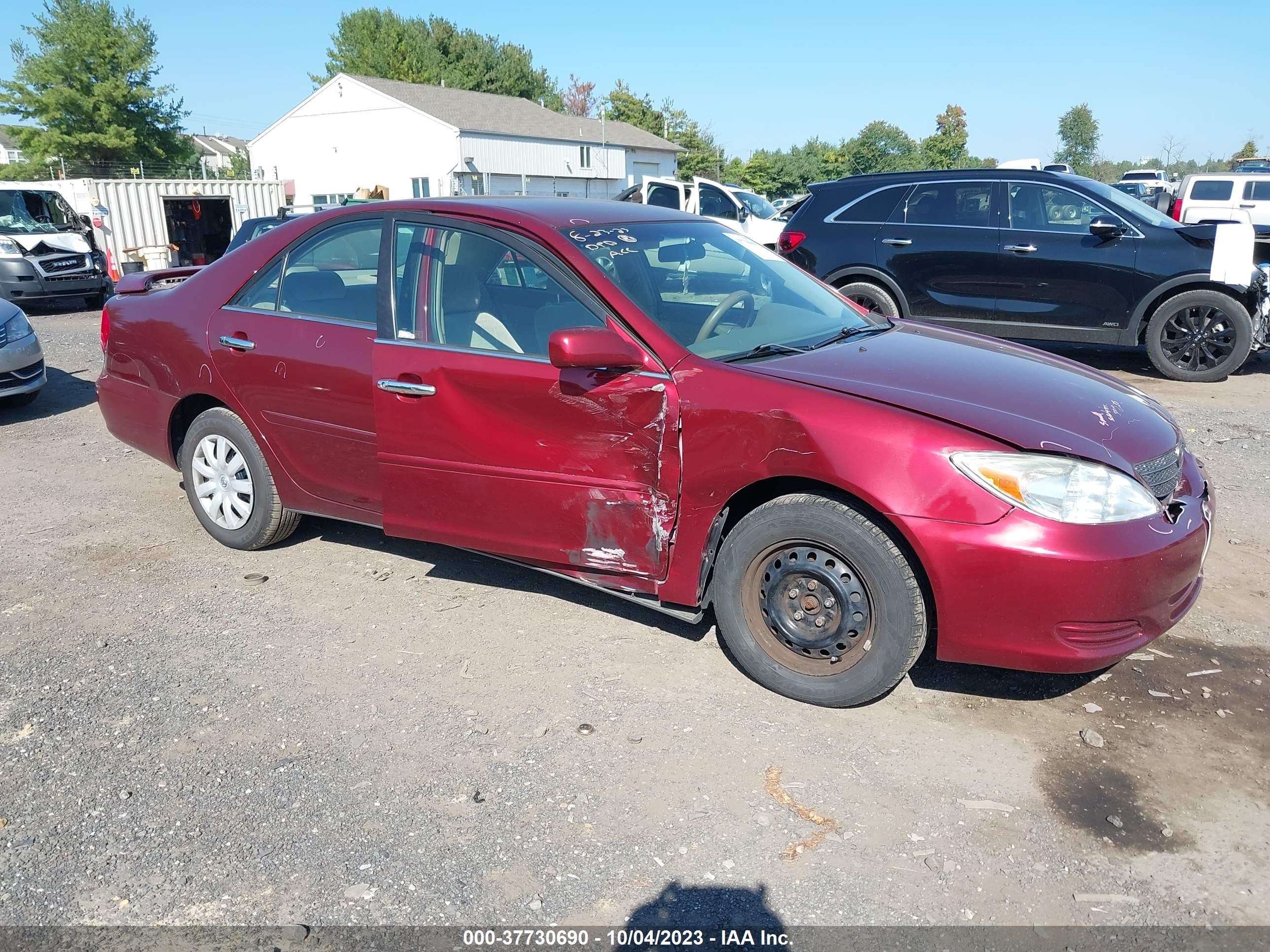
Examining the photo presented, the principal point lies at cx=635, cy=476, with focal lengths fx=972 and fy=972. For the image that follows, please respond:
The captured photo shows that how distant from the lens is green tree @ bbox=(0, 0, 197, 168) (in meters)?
52.8

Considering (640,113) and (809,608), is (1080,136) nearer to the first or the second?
(640,113)

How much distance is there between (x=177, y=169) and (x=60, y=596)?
204 feet

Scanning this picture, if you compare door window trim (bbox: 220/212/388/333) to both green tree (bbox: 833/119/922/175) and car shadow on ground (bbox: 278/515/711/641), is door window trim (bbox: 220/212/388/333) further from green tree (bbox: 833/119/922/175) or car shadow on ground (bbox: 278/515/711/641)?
green tree (bbox: 833/119/922/175)

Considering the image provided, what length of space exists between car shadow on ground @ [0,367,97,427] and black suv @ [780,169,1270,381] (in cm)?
711

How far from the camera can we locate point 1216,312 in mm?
8828

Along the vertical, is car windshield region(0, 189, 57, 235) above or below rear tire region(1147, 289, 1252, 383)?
above

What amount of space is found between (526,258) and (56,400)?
6981 millimetres

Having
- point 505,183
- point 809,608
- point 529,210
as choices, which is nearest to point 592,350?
point 529,210

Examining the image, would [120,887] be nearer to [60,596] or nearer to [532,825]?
[532,825]

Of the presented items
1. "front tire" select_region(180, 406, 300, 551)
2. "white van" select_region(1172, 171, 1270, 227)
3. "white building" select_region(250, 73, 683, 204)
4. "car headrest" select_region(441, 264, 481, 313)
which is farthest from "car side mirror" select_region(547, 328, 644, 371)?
"white building" select_region(250, 73, 683, 204)

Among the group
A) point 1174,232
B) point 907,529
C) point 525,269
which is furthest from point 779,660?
point 1174,232

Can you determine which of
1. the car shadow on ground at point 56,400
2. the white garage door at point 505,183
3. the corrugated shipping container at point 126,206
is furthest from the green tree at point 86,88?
the car shadow on ground at point 56,400

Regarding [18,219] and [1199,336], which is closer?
[1199,336]

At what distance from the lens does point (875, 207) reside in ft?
31.7
